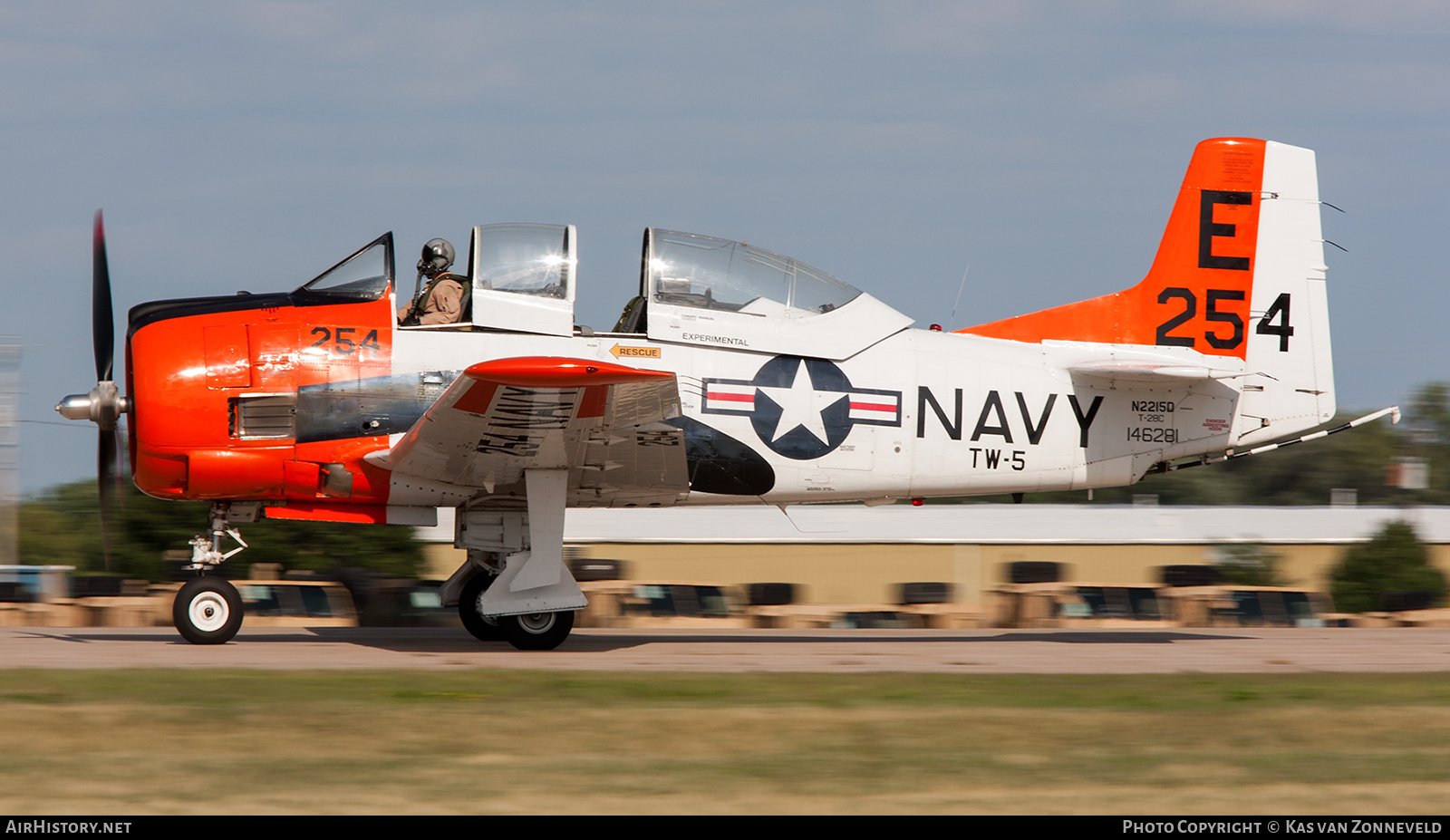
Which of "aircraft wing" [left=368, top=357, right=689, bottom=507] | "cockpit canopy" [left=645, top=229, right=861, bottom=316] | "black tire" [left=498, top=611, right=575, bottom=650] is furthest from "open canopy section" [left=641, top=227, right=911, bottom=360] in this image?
"black tire" [left=498, top=611, right=575, bottom=650]

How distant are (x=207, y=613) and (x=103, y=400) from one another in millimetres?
1857

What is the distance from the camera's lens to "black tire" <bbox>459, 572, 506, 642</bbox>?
11402 mm

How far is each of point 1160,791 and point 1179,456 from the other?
6042 millimetres

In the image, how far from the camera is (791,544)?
29.1 metres

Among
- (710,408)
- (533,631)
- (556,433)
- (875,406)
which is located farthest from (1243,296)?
(533,631)

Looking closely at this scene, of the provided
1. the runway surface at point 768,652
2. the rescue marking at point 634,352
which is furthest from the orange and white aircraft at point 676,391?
the runway surface at point 768,652

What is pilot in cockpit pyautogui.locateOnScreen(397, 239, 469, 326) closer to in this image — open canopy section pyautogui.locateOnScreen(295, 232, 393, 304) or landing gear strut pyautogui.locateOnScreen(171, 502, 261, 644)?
open canopy section pyautogui.locateOnScreen(295, 232, 393, 304)

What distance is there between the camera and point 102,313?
10430 millimetres

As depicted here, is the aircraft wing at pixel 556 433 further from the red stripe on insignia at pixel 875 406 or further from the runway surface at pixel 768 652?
the red stripe on insignia at pixel 875 406

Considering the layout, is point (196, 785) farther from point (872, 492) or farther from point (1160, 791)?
point (872, 492)

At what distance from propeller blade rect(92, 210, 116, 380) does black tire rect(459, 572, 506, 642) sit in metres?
3.12

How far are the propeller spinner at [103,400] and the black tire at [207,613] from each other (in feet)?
2.20

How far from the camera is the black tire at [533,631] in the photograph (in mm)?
10773
